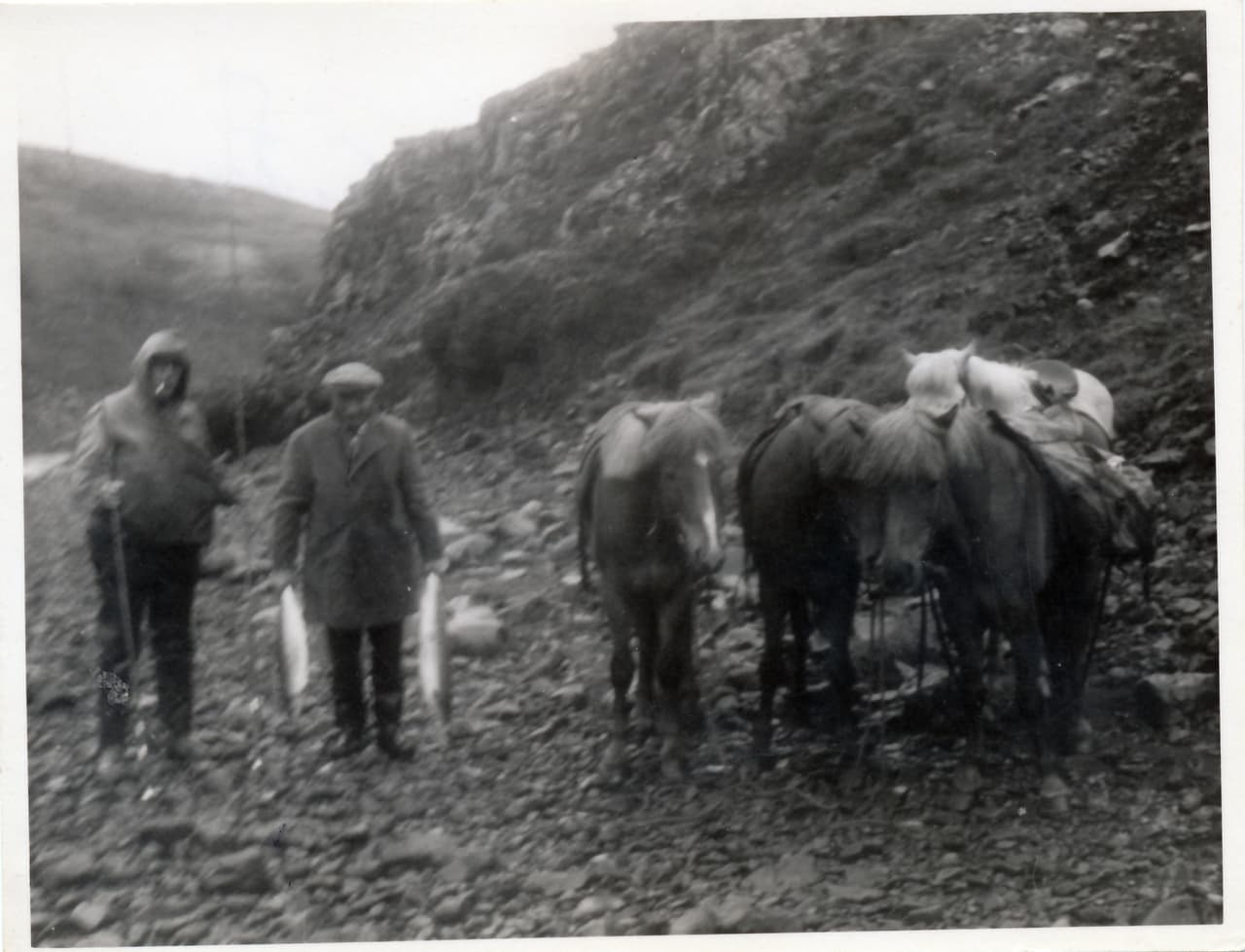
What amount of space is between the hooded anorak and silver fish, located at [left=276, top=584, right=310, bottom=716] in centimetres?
28

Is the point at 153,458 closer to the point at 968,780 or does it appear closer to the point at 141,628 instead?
the point at 141,628

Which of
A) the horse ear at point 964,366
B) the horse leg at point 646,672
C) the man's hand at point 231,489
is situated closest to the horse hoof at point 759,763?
the horse leg at point 646,672

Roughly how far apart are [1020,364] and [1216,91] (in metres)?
0.93

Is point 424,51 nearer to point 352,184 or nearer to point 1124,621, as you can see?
point 352,184

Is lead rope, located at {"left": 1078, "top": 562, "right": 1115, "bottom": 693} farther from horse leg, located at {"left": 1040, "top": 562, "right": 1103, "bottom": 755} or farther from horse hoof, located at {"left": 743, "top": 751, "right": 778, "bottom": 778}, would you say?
horse hoof, located at {"left": 743, "top": 751, "right": 778, "bottom": 778}

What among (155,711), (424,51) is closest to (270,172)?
(424,51)

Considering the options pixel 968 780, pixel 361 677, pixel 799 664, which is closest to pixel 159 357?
pixel 361 677

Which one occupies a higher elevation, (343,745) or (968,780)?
(343,745)

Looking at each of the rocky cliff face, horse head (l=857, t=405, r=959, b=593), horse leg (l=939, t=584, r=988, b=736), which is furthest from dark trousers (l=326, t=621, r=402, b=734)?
horse leg (l=939, t=584, r=988, b=736)

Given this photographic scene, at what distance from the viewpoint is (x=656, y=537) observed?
11.4 feet

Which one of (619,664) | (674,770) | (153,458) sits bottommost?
(674,770)

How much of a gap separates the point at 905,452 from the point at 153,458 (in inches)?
76.3

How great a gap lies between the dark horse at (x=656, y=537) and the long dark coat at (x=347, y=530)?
0.46m

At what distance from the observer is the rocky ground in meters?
3.53
